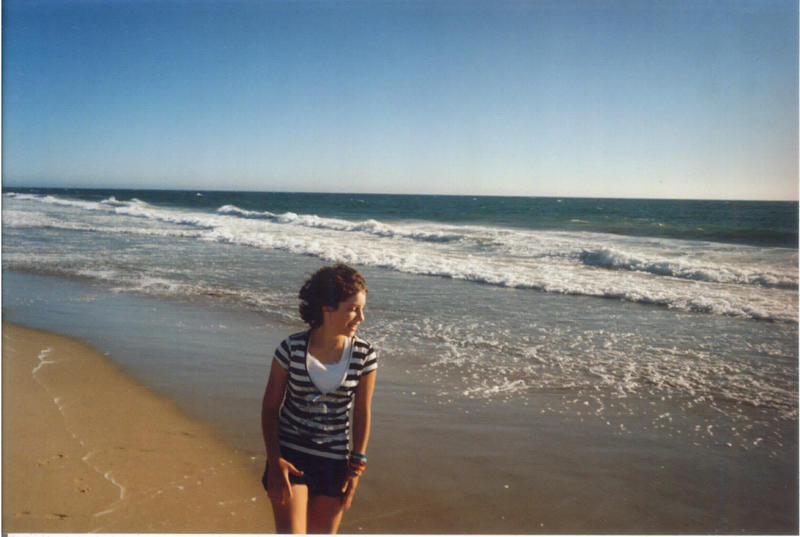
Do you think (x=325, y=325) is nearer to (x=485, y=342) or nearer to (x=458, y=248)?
(x=485, y=342)

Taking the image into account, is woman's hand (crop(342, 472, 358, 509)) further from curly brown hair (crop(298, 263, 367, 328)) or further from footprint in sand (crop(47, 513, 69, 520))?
footprint in sand (crop(47, 513, 69, 520))

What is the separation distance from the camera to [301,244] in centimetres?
1125

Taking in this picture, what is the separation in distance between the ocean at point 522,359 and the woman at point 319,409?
0.80m

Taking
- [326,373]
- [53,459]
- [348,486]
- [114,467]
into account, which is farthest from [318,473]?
[53,459]

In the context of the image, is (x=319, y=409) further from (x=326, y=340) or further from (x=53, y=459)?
(x=53, y=459)

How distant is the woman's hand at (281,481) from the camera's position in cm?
172

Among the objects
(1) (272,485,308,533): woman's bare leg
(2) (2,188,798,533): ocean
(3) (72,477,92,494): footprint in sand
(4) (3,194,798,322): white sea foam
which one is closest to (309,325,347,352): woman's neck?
(1) (272,485,308,533): woman's bare leg

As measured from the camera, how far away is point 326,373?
1.73 m

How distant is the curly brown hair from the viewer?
1761 mm

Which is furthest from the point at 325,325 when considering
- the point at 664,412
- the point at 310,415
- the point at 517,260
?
the point at 517,260

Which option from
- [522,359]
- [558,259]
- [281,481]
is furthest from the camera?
[558,259]

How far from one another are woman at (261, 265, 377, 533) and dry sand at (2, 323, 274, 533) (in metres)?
0.91

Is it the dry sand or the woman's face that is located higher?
the woman's face

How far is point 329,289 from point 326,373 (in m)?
0.27
